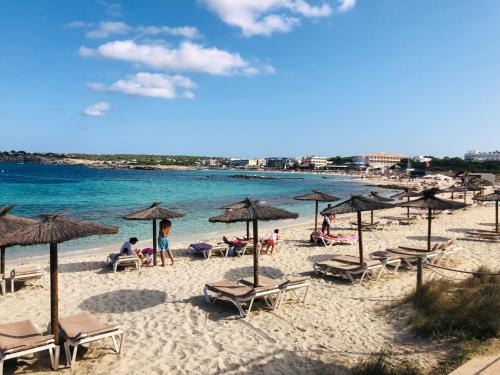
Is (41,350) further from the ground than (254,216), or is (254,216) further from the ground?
(254,216)

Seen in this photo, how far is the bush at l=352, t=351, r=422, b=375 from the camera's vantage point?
506cm

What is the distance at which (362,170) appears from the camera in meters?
147

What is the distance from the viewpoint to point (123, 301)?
8.55m

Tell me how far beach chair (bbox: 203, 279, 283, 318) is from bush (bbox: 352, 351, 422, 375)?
2616 millimetres

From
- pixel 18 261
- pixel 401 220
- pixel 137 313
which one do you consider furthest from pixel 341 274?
pixel 401 220

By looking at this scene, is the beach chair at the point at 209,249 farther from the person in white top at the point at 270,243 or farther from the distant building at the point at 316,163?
the distant building at the point at 316,163

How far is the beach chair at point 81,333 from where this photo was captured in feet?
18.3

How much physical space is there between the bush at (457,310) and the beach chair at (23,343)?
554 centimetres

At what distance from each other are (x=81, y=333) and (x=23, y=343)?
71cm

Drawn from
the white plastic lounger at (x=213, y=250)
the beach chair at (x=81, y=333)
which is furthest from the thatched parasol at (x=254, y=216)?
the white plastic lounger at (x=213, y=250)

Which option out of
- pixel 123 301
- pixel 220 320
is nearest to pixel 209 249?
pixel 123 301

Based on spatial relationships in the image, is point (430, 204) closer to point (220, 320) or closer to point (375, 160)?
point (220, 320)

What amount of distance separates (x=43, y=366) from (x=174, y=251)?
8.86 metres

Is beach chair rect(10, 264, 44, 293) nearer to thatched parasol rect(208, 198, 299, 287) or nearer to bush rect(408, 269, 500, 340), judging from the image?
thatched parasol rect(208, 198, 299, 287)
